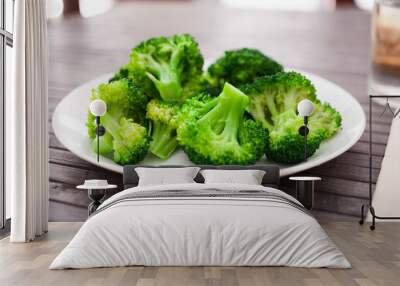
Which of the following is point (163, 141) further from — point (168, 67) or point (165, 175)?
point (168, 67)

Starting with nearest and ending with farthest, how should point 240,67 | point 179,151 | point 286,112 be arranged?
point 286,112 → point 179,151 → point 240,67

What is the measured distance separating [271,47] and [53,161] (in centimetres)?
254

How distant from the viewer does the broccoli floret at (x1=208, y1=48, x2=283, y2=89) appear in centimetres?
655

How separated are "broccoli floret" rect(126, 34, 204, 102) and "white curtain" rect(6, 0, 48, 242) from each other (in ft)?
3.70

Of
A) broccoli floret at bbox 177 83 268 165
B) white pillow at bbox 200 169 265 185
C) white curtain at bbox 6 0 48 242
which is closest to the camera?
white curtain at bbox 6 0 48 242

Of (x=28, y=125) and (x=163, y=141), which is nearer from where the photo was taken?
(x=28, y=125)

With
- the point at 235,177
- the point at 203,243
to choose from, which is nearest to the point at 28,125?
the point at 235,177

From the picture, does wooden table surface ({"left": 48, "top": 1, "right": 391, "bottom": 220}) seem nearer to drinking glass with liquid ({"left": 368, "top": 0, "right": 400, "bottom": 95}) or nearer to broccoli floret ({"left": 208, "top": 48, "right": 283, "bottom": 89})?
drinking glass with liquid ({"left": 368, "top": 0, "right": 400, "bottom": 95})

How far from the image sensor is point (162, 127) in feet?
21.0

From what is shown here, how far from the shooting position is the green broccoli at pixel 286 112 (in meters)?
6.25

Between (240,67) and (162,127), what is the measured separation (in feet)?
3.23

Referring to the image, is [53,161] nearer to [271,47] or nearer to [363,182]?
[271,47]

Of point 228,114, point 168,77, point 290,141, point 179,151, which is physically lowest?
point 179,151

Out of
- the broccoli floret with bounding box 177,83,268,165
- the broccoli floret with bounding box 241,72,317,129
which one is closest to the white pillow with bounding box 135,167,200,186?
the broccoli floret with bounding box 177,83,268,165
